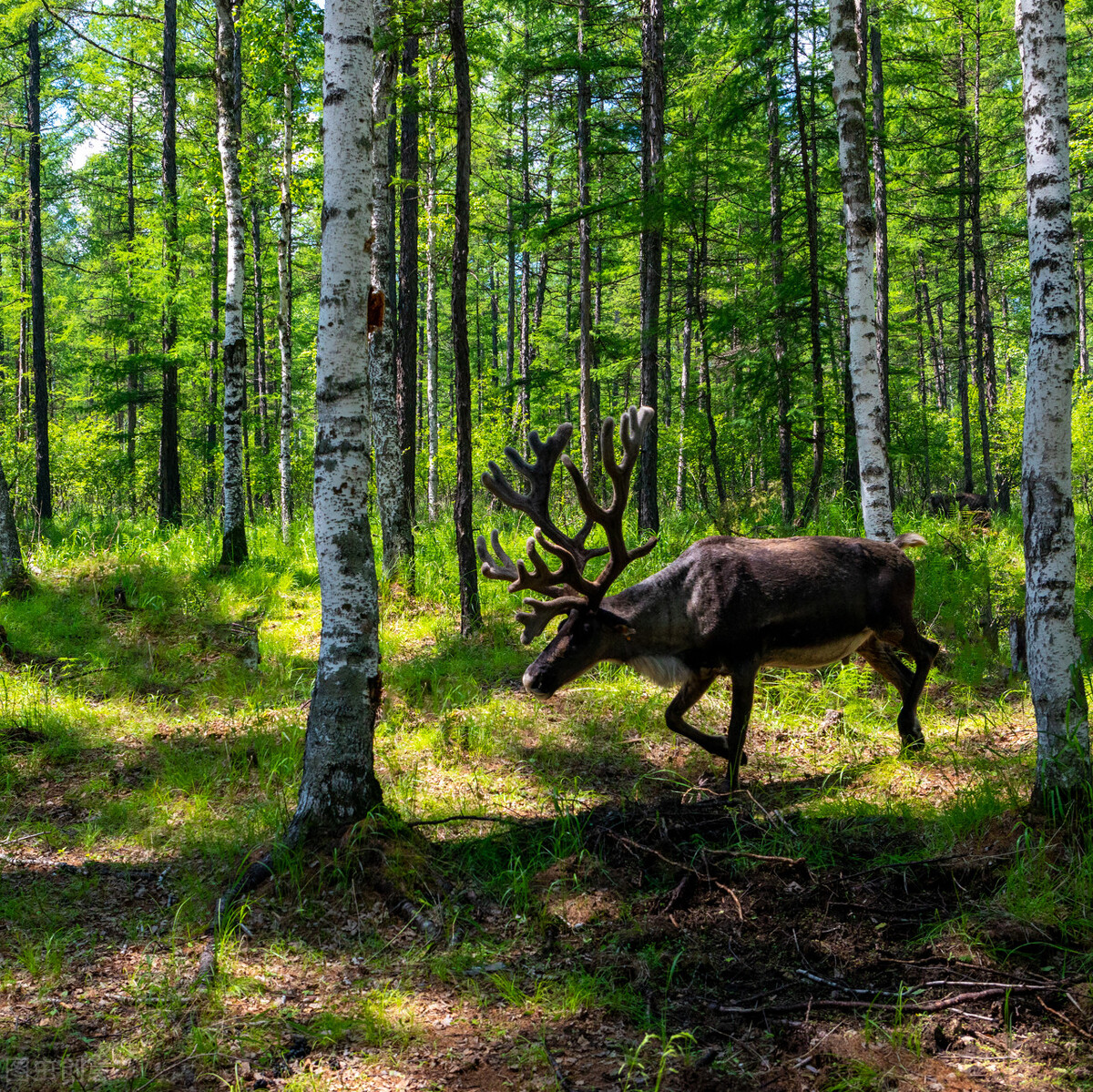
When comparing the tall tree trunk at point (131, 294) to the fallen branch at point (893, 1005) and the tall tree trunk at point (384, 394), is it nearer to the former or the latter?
the tall tree trunk at point (384, 394)

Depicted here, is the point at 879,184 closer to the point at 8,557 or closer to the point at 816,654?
the point at 816,654

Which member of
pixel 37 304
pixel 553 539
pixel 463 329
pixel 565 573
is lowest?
pixel 565 573

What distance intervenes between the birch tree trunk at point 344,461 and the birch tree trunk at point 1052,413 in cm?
382

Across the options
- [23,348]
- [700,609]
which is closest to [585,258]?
[700,609]

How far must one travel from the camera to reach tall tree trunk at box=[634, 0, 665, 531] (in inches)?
532

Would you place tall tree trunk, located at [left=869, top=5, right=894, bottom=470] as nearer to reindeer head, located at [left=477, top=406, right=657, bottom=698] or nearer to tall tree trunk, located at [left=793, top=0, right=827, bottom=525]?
tall tree trunk, located at [left=793, top=0, right=827, bottom=525]

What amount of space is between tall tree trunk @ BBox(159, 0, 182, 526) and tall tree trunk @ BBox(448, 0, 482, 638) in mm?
10889

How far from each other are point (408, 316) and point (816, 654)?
33.7 ft

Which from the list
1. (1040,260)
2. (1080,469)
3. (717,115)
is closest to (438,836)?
(1040,260)

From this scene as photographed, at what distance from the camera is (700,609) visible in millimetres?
6035

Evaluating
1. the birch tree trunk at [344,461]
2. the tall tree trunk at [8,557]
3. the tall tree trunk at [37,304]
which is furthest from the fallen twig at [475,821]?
the tall tree trunk at [37,304]

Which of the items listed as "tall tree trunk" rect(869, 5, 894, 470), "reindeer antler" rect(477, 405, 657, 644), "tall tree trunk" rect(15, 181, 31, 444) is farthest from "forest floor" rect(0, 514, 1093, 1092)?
"tall tree trunk" rect(15, 181, 31, 444)

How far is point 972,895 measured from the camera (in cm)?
413

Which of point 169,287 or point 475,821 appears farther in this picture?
point 169,287
